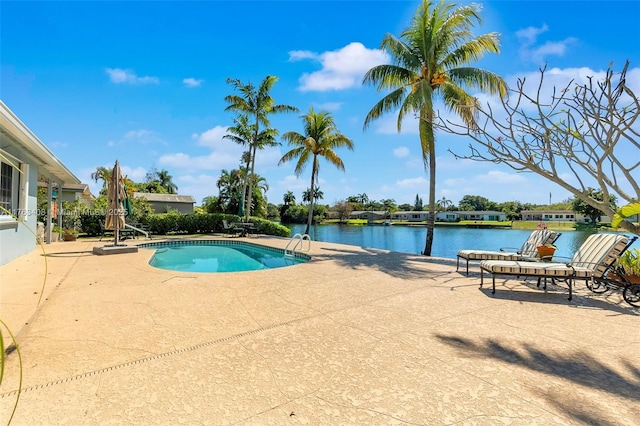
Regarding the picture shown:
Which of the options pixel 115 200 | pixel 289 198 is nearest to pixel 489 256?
pixel 115 200

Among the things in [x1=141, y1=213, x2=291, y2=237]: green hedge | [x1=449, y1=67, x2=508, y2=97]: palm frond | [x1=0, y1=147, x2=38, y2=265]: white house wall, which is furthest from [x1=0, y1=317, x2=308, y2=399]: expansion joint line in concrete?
[x1=141, y1=213, x2=291, y2=237]: green hedge

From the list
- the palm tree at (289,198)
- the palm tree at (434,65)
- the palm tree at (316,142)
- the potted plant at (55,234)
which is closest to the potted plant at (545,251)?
the palm tree at (434,65)

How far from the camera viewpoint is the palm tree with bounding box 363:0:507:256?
13.0 meters

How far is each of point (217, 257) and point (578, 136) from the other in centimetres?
1118

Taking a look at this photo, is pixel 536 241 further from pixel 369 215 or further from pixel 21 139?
pixel 369 215

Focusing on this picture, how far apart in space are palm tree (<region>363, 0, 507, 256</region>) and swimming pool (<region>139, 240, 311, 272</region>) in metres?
6.10

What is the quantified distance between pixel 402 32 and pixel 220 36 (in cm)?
735

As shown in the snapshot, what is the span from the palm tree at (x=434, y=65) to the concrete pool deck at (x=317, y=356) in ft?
28.4

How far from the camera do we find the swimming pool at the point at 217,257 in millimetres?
10641

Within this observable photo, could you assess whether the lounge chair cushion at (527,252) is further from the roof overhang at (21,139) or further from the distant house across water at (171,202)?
the distant house across water at (171,202)

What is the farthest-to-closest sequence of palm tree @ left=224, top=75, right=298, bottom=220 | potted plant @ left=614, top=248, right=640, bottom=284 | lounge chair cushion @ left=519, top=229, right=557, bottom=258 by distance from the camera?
palm tree @ left=224, top=75, right=298, bottom=220
lounge chair cushion @ left=519, top=229, right=557, bottom=258
potted plant @ left=614, top=248, right=640, bottom=284

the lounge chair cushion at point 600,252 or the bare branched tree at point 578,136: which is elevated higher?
the bare branched tree at point 578,136

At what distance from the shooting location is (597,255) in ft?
19.5

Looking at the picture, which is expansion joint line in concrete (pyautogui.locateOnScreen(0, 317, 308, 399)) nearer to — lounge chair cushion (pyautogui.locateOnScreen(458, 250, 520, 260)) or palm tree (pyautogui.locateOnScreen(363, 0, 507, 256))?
lounge chair cushion (pyautogui.locateOnScreen(458, 250, 520, 260))
